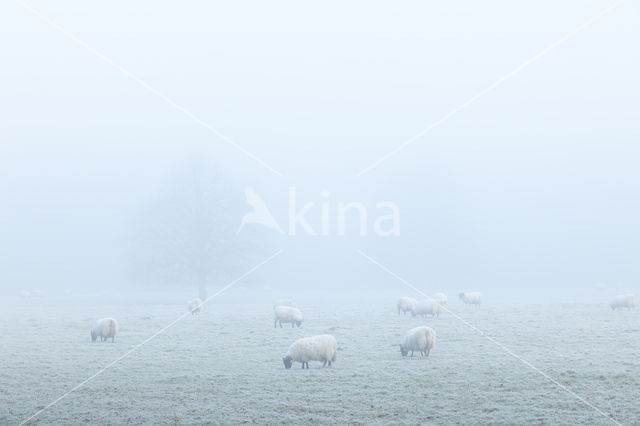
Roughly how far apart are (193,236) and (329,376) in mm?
37507

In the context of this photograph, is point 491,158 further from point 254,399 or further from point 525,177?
point 254,399

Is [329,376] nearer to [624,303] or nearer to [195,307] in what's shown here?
[195,307]

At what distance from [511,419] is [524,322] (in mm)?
19989

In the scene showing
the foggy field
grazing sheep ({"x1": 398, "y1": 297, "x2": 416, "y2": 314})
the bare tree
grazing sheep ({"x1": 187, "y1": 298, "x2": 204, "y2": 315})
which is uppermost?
the bare tree

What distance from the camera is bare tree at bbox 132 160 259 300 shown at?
51500mm

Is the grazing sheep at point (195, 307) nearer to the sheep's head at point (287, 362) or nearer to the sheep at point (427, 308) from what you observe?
the sheep at point (427, 308)

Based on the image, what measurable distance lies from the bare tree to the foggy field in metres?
20.4

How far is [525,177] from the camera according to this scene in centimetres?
13612

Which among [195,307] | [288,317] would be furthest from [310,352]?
[195,307]

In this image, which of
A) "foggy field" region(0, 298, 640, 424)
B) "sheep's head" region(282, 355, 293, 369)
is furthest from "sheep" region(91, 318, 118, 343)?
"sheep's head" region(282, 355, 293, 369)

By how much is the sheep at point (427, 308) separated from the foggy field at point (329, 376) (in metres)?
3.49

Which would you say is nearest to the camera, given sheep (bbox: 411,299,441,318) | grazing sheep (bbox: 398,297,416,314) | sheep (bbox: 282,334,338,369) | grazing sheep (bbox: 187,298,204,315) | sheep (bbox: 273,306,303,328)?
sheep (bbox: 282,334,338,369)

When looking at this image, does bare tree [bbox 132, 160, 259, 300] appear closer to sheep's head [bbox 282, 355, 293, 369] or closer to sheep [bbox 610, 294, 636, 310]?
sheep [bbox 610, 294, 636, 310]

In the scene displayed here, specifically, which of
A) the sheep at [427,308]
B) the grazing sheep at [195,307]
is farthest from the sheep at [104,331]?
the sheep at [427,308]
